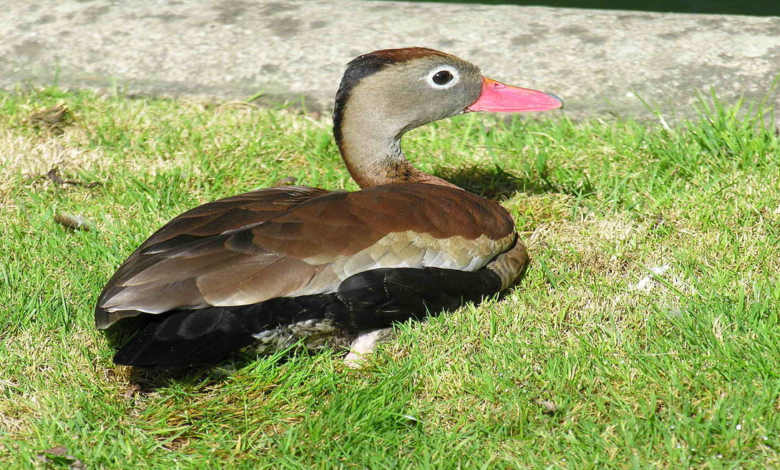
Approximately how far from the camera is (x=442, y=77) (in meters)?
3.98

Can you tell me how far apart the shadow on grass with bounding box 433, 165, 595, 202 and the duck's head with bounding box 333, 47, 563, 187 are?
1.79ft

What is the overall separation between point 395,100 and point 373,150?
0.83 ft

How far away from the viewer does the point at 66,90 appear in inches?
224

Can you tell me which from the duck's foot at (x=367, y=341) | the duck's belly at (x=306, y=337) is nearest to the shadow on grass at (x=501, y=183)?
the duck's foot at (x=367, y=341)

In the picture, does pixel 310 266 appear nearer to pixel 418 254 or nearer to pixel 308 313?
pixel 308 313

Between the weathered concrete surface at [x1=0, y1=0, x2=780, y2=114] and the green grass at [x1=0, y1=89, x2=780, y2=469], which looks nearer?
the green grass at [x1=0, y1=89, x2=780, y2=469]

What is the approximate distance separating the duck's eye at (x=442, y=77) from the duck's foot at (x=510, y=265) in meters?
0.87

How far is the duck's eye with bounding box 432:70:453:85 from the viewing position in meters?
3.97

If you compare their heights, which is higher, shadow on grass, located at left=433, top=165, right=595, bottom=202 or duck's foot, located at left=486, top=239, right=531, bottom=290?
duck's foot, located at left=486, top=239, right=531, bottom=290

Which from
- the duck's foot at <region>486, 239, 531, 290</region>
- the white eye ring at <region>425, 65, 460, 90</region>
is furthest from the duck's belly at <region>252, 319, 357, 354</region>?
the white eye ring at <region>425, 65, 460, 90</region>

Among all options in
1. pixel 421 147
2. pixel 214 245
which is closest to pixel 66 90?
pixel 421 147

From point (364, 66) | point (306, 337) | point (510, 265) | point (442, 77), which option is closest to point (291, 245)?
point (306, 337)

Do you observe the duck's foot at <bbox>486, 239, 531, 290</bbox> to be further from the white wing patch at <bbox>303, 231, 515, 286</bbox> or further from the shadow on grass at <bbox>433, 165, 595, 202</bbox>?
the shadow on grass at <bbox>433, 165, 595, 202</bbox>

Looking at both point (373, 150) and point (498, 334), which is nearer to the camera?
point (498, 334)
